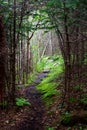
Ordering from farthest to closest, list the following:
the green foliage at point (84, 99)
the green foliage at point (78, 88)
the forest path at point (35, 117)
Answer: the green foliage at point (78, 88), the green foliage at point (84, 99), the forest path at point (35, 117)

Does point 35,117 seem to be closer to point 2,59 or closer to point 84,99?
point 84,99

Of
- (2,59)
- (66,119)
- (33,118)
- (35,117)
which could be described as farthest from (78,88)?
(2,59)

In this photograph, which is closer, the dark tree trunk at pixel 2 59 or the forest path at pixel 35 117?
the forest path at pixel 35 117

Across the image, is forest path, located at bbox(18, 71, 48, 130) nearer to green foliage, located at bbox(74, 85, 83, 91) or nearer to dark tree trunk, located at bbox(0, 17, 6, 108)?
dark tree trunk, located at bbox(0, 17, 6, 108)

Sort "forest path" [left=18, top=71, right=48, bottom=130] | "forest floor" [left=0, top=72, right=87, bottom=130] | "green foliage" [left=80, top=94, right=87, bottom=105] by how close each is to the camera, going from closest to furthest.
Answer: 1. "forest floor" [left=0, top=72, right=87, bottom=130]
2. "forest path" [left=18, top=71, right=48, bottom=130]
3. "green foliage" [left=80, top=94, right=87, bottom=105]

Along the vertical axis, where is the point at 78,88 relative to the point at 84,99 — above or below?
above

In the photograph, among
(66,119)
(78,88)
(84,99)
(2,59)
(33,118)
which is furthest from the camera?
(78,88)

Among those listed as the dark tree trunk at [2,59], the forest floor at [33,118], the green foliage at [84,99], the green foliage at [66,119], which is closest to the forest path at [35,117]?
the forest floor at [33,118]

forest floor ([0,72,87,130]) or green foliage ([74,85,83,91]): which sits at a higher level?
green foliage ([74,85,83,91])

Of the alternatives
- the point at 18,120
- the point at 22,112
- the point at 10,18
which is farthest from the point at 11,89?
the point at 10,18

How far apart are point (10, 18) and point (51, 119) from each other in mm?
5815

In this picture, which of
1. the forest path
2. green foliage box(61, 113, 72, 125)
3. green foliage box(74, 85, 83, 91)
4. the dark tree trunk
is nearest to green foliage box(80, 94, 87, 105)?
green foliage box(74, 85, 83, 91)

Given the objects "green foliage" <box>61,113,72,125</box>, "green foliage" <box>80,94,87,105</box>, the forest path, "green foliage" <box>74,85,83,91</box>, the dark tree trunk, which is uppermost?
the dark tree trunk

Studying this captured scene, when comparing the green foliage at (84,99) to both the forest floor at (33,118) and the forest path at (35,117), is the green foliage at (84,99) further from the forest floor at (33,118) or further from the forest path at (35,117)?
the forest path at (35,117)
